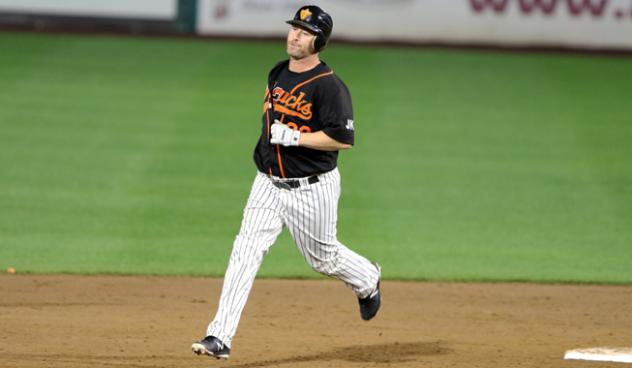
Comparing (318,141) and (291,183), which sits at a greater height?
(318,141)

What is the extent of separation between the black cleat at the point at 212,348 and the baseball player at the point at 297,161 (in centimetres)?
6

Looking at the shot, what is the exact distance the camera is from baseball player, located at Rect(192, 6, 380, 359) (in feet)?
22.9

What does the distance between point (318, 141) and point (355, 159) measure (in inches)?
264

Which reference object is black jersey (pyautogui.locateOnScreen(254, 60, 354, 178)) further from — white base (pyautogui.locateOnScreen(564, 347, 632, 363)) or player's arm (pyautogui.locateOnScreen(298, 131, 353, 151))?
white base (pyautogui.locateOnScreen(564, 347, 632, 363))

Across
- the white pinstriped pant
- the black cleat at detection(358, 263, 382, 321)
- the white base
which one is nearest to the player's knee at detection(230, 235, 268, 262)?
the white pinstriped pant

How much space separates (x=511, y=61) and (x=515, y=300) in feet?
35.0

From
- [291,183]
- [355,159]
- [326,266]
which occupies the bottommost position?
[355,159]

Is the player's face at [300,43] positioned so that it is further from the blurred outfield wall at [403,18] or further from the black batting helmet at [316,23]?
the blurred outfield wall at [403,18]

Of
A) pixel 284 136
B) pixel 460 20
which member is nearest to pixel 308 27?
pixel 284 136

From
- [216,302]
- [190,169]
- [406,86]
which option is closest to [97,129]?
[190,169]

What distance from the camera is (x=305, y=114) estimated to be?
7.07 metres

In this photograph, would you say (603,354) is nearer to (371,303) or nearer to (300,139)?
(371,303)

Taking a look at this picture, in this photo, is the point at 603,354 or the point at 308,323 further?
the point at 308,323

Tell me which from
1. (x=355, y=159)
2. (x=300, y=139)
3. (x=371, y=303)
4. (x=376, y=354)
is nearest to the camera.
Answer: (x=300, y=139)
